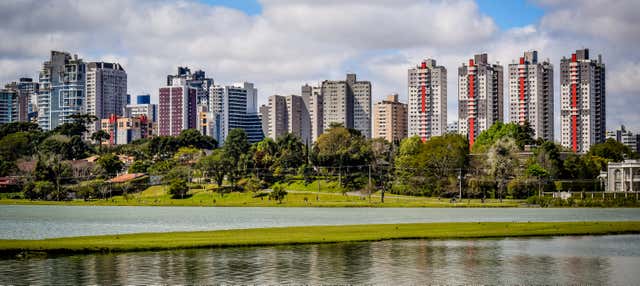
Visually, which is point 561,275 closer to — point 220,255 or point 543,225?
point 220,255

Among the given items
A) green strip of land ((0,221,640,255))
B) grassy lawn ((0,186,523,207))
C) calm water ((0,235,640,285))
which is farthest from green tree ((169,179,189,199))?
calm water ((0,235,640,285))

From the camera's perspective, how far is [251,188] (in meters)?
187

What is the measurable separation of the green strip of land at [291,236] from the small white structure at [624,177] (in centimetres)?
10312

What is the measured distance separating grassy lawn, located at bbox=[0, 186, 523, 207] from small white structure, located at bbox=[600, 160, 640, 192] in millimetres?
30246

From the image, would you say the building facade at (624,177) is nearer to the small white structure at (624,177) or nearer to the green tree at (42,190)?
the small white structure at (624,177)

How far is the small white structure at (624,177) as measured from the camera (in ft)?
584

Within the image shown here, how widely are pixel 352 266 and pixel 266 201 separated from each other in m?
126

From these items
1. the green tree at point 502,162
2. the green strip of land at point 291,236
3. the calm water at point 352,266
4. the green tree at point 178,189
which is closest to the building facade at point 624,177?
the green tree at point 502,162

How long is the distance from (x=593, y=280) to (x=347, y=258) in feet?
48.3

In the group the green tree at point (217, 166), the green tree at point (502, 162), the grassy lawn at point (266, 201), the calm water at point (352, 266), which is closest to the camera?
the calm water at point (352, 266)

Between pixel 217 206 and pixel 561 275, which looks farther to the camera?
pixel 217 206

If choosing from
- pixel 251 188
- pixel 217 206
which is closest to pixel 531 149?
pixel 251 188

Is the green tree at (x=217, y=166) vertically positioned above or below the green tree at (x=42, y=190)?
above

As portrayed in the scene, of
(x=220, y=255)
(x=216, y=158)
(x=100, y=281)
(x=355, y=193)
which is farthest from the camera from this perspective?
(x=216, y=158)
